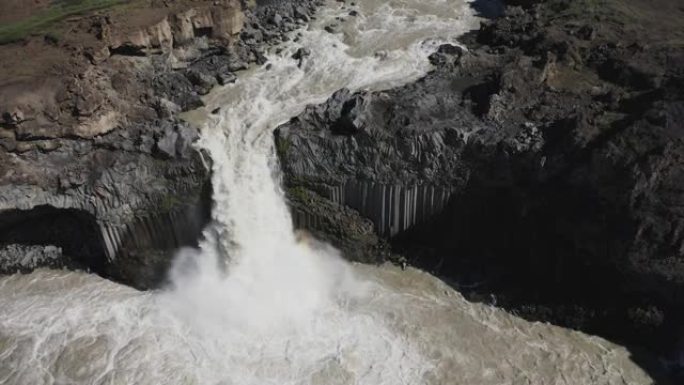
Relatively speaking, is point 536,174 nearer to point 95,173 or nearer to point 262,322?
point 262,322

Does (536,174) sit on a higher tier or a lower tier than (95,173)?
higher

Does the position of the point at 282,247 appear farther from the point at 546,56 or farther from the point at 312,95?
the point at 546,56

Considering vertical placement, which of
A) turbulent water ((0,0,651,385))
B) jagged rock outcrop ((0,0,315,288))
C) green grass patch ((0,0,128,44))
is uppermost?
green grass patch ((0,0,128,44))

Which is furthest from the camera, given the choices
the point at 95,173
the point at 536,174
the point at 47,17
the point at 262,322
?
the point at 47,17

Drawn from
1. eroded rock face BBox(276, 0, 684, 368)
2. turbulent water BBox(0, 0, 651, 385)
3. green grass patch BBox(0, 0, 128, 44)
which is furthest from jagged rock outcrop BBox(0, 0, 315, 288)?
eroded rock face BBox(276, 0, 684, 368)

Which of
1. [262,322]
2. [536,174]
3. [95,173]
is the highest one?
[536,174]

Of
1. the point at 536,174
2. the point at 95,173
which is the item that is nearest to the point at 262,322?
the point at 95,173

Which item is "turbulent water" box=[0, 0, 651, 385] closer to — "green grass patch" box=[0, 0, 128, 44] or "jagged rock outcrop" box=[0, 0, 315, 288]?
"jagged rock outcrop" box=[0, 0, 315, 288]
